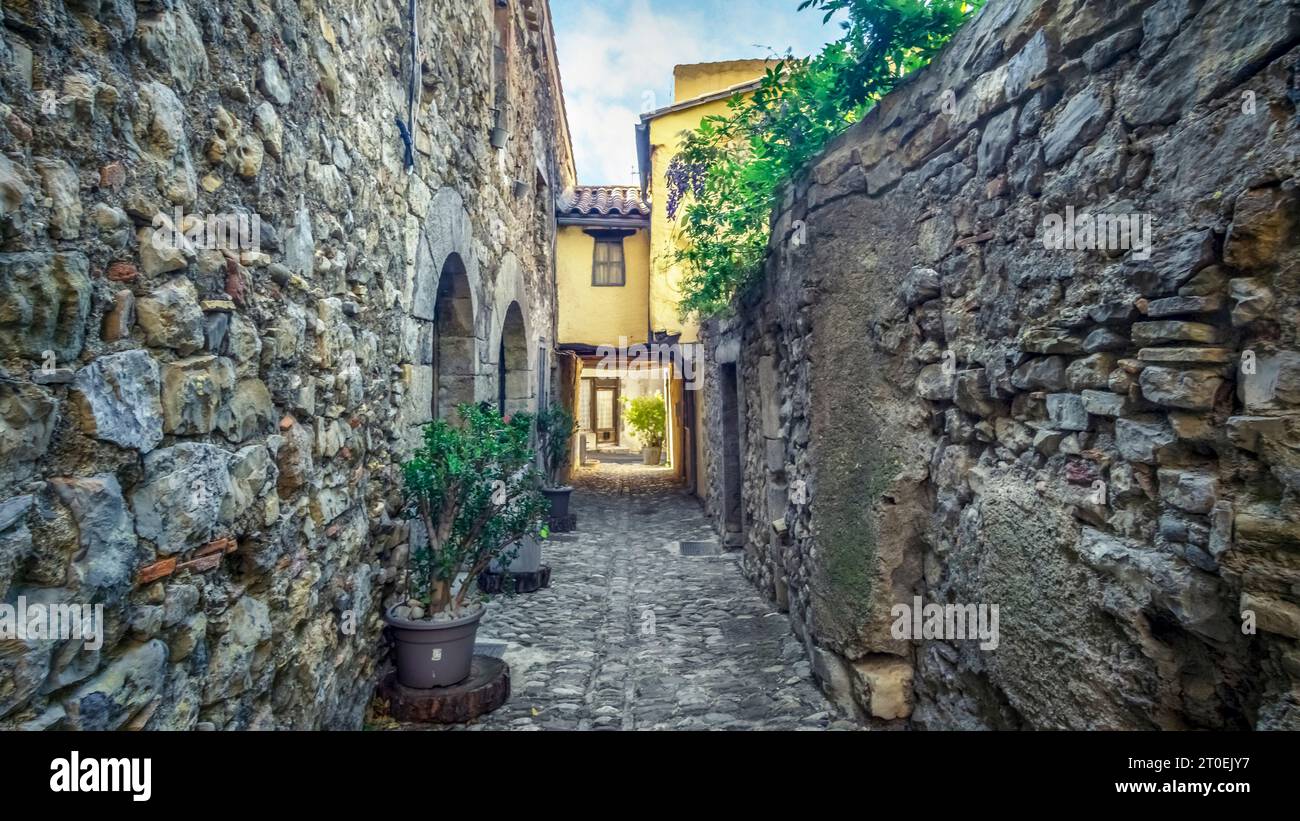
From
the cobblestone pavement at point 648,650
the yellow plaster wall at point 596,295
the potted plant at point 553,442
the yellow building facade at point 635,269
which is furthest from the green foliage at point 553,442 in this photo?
the yellow plaster wall at point 596,295

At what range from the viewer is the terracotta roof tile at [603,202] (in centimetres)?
1051

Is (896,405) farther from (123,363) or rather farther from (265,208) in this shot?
(123,363)

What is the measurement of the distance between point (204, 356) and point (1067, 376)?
6.97 ft

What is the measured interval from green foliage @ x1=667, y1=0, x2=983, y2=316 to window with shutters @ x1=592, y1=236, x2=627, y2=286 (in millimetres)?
4836

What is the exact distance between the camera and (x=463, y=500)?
3.30 metres

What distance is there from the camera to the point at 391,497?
3316 mm

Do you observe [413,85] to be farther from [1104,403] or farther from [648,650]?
[1104,403]

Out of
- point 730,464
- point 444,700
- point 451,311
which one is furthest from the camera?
point 730,464

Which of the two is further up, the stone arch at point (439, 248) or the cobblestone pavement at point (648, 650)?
the stone arch at point (439, 248)

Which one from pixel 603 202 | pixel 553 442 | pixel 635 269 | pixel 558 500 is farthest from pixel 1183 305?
pixel 603 202

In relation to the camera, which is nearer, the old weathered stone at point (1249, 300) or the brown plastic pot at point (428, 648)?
the old weathered stone at point (1249, 300)

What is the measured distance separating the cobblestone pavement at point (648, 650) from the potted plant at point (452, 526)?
359 millimetres

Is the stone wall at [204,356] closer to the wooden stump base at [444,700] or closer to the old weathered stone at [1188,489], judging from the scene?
the wooden stump base at [444,700]

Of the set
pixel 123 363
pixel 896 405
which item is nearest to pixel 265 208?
pixel 123 363
